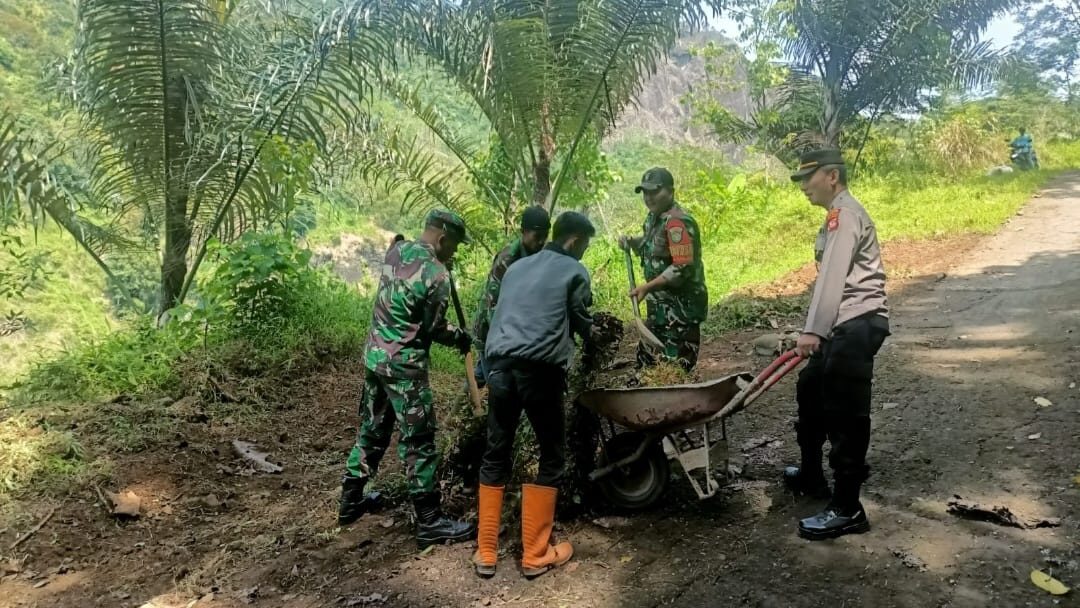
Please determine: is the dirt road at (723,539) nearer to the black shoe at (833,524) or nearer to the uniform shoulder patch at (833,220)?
the black shoe at (833,524)

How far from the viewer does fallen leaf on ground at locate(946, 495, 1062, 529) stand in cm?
331

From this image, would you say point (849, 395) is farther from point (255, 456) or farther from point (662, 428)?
point (255, 456)

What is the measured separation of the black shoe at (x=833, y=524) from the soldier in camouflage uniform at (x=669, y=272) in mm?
1132

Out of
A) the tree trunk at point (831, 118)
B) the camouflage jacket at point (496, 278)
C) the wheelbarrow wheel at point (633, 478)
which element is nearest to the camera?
the wheelbarrow wheel at point (633, 478)

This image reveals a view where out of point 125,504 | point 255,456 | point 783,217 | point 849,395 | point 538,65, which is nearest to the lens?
point 849,395

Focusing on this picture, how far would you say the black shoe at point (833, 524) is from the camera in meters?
3.28

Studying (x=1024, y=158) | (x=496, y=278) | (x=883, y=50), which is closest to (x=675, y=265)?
(x=496, y=278)

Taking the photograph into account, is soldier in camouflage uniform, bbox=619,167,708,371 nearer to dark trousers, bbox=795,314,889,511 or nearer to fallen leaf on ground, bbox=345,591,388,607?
dark trousers, bbox=795,314,889,511

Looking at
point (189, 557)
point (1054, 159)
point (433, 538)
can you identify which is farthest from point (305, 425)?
point (1054, 159)

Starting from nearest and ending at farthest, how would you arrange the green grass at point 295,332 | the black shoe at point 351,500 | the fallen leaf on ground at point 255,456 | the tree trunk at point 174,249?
the black shoe at point 351,500 < the green grass at point 295,332 < the fallen leaf on ground at point 255,456 < the tree trunk at point 174,249

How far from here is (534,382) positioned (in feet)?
10.6

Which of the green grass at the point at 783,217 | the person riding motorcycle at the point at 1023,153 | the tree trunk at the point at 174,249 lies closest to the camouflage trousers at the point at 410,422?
the tree trunk at the point at 174,249

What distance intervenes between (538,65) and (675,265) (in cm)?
372

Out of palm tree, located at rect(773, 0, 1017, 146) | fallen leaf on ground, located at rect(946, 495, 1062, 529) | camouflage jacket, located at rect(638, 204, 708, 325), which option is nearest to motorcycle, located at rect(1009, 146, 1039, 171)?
palm tree, located at rect(773, 0, 1017, 146)
